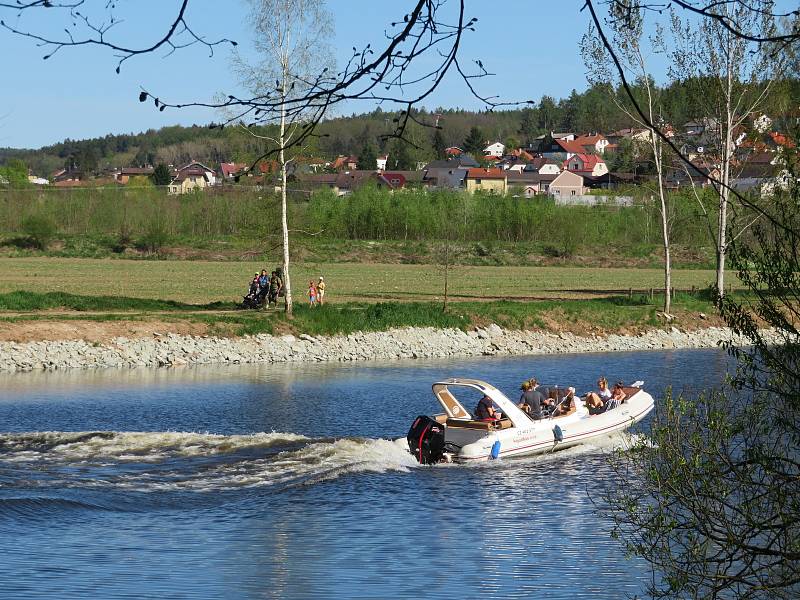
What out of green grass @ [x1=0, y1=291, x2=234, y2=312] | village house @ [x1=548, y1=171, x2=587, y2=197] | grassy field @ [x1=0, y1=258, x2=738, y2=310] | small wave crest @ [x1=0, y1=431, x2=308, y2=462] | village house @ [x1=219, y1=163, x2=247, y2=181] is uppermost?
village house @ [x1=548, y1=171, x2=587, y2=197]

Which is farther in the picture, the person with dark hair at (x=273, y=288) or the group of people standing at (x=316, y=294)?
the group of people standing at (x=316, y=294)

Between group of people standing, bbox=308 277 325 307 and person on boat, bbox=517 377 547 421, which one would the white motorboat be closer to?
person on boat, bbox=517 377 547 421

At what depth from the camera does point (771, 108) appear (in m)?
48.4

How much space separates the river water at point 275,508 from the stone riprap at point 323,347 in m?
6.25

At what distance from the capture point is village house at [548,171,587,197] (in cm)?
17238

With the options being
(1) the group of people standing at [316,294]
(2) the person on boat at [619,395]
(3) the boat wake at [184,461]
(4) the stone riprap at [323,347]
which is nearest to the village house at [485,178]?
(1) the group of people standing at [316,294]

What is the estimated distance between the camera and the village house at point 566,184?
172m

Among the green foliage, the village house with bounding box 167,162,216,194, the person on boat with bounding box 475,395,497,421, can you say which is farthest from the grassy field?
the village house with bounding box 167,162,216,194

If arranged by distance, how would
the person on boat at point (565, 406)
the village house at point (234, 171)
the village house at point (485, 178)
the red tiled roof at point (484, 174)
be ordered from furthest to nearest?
the red tiled roof at point (484, 174), the village house at point (485, 178), the person on boat at point (565, 406), the village house at point (234, 171)

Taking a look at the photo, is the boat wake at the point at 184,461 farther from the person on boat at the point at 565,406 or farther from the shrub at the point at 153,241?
the shrub at the point at 153,241

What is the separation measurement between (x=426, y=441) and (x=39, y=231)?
76.2m

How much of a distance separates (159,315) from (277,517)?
23503 mm

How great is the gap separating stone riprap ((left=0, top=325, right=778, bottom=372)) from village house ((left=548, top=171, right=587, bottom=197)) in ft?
404

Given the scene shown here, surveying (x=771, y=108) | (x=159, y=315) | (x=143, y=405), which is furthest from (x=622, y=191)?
(x=143, y=405)
